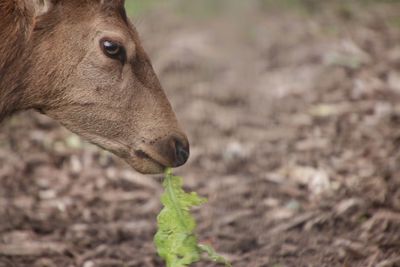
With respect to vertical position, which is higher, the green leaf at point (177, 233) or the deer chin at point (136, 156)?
the deer chin at point (136, 156)

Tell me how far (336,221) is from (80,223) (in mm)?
1922

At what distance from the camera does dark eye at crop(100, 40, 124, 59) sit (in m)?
4.39

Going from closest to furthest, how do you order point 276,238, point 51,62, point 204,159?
point 51,62
point 276,238
point 204,159

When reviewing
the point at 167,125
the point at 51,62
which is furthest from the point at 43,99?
the point at 167,125

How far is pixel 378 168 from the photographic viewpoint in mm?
5836

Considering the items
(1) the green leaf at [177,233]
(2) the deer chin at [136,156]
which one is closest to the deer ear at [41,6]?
(2) the deer chin at [136,156]

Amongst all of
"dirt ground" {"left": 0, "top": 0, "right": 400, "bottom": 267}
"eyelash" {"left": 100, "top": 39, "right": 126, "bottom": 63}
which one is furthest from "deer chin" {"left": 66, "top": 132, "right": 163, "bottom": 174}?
"dirt ground" {"left": 0, "top": 0, "right": 400, "bottom": 267}

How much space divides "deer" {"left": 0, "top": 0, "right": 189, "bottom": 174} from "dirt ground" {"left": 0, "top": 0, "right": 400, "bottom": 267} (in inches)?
37.2

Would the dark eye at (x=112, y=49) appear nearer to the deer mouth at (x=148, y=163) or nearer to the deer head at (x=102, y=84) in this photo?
the deer head at (x=102, y=84)

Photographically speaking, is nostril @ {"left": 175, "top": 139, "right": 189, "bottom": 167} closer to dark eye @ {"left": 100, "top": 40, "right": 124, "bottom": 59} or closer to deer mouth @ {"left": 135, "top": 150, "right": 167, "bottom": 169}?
deer mouth @ {"left": 135, "top": 150, "right": 167, "bottom": 169}

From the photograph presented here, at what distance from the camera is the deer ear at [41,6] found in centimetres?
430

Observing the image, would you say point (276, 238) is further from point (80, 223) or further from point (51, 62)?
point (51, 62)

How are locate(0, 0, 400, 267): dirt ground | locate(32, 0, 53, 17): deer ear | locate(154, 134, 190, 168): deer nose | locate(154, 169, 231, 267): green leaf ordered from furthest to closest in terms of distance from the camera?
locate(0, 0, 400, 267): dirt ground → locate(154, 134, 190, 168): deer nose → locate(32, 0, 53, 17): deer ear → locate(154, 169, 231, 267): green leaf

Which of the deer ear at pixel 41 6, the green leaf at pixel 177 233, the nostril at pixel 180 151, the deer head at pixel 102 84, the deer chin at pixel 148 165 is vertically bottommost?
→ the green leaf at pixel 177 233
